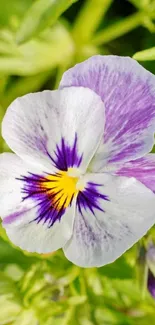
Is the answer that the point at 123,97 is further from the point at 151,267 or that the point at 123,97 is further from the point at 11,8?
the point at 11,8

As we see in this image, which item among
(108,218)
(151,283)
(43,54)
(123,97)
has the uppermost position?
(43,54)

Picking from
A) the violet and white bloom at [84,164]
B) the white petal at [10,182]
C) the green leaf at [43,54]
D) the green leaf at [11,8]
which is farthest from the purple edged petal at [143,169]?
the green leaf at [11,8]

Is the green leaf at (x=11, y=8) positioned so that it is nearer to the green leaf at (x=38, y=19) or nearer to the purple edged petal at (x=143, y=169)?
the green leaf at (x=38, y=19)

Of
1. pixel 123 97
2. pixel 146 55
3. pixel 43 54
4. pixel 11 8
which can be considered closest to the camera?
pixel 123 97

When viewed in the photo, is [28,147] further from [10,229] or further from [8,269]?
[8,269]

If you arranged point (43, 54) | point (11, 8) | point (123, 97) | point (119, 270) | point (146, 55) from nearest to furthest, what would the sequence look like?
1. point (123, 97)
2. point (146, 55)
3. point (119, 270)
4. point (43, 54)
5. point (11, 8)

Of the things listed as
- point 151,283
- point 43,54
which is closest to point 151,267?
point 151,283

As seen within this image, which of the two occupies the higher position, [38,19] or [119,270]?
[38,19]
